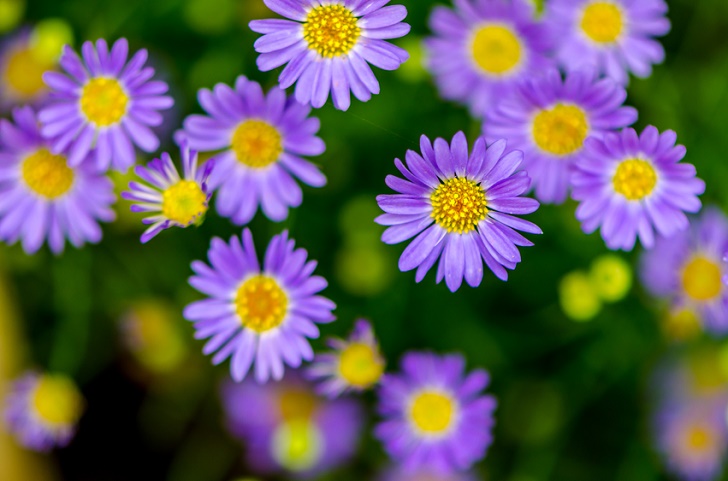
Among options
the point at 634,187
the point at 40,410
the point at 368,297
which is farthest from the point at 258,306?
the point at 634,187

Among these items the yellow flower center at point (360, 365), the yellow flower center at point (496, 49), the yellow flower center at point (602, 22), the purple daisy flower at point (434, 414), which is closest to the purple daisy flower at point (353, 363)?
the yellow flower center at point (360, 365)

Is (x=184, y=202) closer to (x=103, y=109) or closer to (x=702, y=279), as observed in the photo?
(x=103, y=109)

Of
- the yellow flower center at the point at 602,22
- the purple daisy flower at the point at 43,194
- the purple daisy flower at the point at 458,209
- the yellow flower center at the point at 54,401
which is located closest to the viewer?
the purple daisy flower at the point at 458,209

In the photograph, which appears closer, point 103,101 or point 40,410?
point 103,101

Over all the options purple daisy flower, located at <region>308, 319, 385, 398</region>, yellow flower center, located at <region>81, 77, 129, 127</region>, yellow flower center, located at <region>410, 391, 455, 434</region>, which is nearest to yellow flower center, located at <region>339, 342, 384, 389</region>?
purple daisy flower, located at <region>308, 319, 385, 398</region>

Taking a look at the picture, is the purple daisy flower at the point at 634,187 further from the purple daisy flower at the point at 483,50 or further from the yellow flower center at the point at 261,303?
the yellow flower center at the point at 261,303

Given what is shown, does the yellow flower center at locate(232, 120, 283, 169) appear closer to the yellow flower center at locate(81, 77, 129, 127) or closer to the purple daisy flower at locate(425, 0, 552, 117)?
the yellow flower center at locate(81, 77, 129, 127)

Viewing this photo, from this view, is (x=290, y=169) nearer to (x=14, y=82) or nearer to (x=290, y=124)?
(x=290, y=124)
